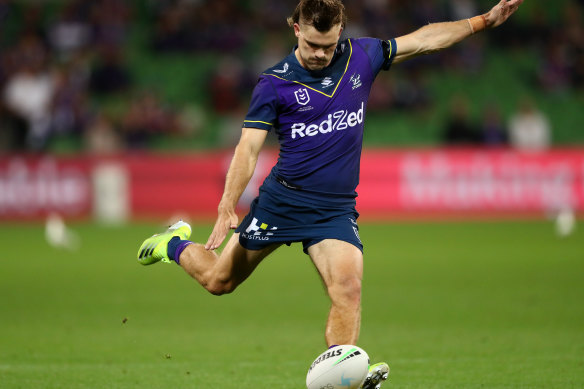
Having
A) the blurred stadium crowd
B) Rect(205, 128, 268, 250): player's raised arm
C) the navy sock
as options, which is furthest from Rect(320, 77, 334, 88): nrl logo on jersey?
the blurred stadium crowd

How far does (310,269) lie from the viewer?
14.1 meters

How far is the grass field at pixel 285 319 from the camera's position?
23.0 ft

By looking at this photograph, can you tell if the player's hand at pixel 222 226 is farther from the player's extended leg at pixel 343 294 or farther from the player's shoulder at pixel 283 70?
the player's shoulder at pixel 283 70

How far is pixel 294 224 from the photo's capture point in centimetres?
628

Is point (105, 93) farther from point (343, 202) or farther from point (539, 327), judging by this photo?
point (343, 202)

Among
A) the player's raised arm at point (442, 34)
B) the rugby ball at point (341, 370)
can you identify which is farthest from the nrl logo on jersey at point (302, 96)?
the rugby ball at point (341, 370)

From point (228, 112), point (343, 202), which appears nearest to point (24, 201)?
point (228, 112)

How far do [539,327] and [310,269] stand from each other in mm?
5587

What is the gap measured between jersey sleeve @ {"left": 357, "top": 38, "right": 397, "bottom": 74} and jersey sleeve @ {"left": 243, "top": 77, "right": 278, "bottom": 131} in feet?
2.69

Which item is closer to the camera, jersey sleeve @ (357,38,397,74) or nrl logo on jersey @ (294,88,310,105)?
Answer: nrl logo on jersey @ (294,88,310,105)

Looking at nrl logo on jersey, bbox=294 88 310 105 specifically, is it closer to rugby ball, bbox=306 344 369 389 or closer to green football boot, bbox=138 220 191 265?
rugby ball, bbox=306 344 369 389

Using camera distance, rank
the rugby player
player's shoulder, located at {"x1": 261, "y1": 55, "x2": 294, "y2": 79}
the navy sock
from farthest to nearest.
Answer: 1. the navy sock
2. player's shoulder, located at {"x1": 261, "y1": 55, "x2": 294, "y2": 79}
3. the rugby player

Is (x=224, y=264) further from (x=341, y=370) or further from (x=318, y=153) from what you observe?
(x=341, y=370)

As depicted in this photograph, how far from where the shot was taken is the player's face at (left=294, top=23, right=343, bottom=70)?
19.7ft
